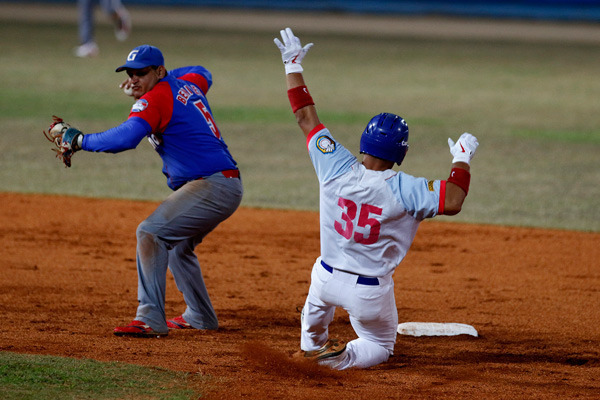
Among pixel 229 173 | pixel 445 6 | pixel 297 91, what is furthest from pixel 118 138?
pixel 445 6

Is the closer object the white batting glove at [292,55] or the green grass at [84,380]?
the green grass at [84,380]

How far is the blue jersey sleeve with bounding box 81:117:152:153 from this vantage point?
5277mm

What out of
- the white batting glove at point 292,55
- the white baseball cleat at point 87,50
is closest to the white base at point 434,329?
the white batting glove at point 292,55

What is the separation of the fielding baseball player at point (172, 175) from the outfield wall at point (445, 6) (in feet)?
92.0

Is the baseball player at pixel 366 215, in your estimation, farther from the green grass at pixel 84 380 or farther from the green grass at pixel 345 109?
the green grass at pixel 345 109

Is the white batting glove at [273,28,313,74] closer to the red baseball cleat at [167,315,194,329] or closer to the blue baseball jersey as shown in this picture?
the blue baseball jersey

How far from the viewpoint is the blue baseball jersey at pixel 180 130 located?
543 centimetres

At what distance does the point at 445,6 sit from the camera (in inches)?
1282

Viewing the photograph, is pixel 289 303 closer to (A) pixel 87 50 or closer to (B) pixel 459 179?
(B) pixel 459 179

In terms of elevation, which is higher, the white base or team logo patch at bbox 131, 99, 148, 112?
team logo patch at bbox 131, 99, 148, 112

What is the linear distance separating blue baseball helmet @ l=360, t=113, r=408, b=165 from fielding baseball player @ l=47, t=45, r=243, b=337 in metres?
1.26

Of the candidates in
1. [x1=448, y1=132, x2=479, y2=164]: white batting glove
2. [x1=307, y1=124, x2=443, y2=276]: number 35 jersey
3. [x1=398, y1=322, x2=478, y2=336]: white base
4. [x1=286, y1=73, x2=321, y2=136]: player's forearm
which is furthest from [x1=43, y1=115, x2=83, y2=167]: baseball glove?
[x1=398, y1=322, x2=478, y2=336]: white base

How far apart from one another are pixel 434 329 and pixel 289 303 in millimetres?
1214

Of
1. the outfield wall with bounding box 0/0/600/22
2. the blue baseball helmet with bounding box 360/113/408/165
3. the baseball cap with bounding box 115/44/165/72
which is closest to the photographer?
the blue baseball helmet with bounding box 360/113/408/165
